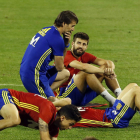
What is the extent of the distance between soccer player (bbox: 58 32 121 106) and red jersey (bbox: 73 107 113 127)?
2.11 ft

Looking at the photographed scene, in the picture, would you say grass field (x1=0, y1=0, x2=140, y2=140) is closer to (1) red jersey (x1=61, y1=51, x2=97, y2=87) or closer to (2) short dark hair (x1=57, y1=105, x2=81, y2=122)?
(1) red jersey (x1=61, y1=51, x2=97, y2=87)

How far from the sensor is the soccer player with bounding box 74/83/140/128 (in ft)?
20.0

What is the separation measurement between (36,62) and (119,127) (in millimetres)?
1638

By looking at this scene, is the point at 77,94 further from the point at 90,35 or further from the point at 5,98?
the point at 90,35

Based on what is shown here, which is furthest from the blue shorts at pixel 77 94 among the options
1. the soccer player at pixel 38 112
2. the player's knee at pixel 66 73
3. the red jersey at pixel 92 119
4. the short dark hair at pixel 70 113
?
the short dark hair at pixel 70 113

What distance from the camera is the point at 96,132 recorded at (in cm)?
612

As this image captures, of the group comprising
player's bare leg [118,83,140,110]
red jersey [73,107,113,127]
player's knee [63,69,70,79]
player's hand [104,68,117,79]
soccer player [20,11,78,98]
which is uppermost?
soccer player [20,11,78,98]

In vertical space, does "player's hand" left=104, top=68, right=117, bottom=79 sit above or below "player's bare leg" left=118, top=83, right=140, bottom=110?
above

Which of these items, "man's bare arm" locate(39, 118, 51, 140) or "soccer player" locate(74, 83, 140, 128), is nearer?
"man's bare arm" locate(39, 118, 51, 140)

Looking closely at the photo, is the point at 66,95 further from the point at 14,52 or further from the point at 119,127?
the point at 14,52

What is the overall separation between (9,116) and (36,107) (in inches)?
14.6

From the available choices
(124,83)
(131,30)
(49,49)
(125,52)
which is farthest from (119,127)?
(131,30)

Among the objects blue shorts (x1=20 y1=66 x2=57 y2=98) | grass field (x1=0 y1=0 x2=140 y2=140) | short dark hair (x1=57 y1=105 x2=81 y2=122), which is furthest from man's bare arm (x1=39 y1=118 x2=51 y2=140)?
blue shorts (x1=20 y1=66 x2=57 y2=98)

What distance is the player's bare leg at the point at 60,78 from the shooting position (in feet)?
23.0
